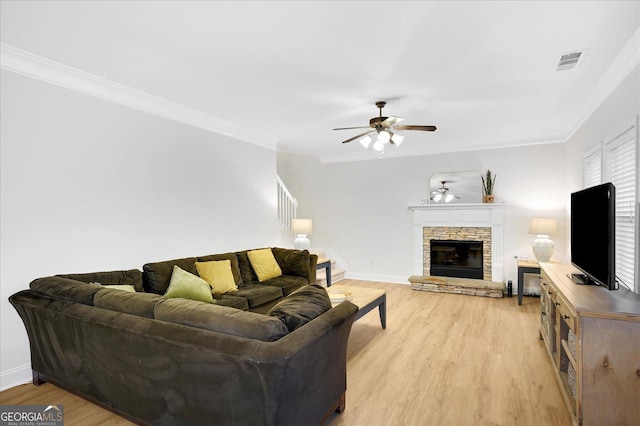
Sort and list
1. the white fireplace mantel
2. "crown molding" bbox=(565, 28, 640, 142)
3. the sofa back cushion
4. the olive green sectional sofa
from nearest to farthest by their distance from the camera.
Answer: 1. the olive green sectional sofa
2. "crown molding" bbox=(565, 28, 640, 142)
3. the sofa back cushion
4. the white fireplace mantel

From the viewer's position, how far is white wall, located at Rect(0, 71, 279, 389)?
2746 millimetres

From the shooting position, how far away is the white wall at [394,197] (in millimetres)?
5594

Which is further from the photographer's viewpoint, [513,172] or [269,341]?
[513,172]

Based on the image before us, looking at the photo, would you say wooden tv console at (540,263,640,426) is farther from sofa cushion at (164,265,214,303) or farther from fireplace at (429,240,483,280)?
fireplace at (429,240,483,280)

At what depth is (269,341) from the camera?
164 centimetres

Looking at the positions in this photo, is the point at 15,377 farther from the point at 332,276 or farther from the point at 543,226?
the point at 543,226

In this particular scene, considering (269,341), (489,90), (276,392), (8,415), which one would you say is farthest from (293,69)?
(8,415)

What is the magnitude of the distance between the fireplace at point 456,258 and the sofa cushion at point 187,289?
4544 mm

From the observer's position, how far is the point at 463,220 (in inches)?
239

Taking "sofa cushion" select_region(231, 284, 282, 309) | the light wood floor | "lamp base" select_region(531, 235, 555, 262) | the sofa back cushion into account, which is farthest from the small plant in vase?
the sofa back cushion

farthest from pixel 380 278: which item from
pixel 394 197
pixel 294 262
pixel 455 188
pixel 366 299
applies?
pixel 366 299

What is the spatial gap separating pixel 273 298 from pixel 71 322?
2145 millimetres

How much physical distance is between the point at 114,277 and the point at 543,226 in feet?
18.9

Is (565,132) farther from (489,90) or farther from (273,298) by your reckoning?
(273,298)
